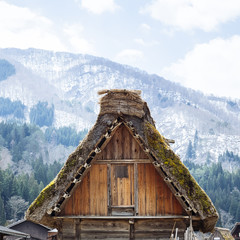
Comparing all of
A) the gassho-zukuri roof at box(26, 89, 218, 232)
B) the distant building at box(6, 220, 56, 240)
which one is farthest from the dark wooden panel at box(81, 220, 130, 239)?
the distant building at box(6, 220, 56, 240)

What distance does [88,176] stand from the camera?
11.9 meters

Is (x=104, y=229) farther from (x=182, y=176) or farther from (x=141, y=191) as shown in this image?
(x=182, y=176)

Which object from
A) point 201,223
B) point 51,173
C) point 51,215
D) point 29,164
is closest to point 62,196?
point 51,215

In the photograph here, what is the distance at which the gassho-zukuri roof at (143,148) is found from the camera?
37.1 feet

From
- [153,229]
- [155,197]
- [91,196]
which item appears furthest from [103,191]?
[153,229]

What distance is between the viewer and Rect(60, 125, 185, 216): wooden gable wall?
11773 millimetres

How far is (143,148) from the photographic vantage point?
1170 centimetres

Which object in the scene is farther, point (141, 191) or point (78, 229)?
point (78, 229)

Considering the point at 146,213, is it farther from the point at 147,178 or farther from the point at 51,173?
the point at 51,173

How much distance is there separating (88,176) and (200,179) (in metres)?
179

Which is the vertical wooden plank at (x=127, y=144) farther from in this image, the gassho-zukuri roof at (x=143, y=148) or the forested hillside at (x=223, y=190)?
the forested hillside at (x=223, y=190)

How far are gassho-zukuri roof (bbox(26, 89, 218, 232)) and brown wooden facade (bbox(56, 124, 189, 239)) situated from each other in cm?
31

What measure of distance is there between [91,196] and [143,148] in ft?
5.84

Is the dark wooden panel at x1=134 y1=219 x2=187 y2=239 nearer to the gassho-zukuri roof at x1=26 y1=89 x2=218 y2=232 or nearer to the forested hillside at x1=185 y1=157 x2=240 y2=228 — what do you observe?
the gassho-zukuri roof at x1=26 y1=89 x2=218 y2=232
